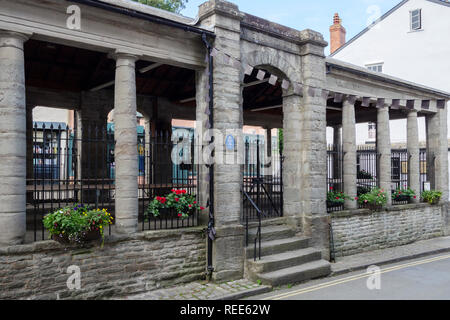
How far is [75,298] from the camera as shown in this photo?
5766mm

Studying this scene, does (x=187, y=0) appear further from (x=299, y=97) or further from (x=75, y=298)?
(x=75, y=298)

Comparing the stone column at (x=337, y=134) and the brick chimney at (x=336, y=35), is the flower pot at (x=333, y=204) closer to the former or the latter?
the stone column at (x=337, y=134)

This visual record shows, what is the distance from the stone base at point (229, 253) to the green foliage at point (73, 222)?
2171 millimetres

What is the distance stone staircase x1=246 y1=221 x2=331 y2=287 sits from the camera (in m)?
6.97

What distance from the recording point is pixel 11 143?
5359 millimetres

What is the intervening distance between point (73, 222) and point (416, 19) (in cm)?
2042

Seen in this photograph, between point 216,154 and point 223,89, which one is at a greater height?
point 223,89

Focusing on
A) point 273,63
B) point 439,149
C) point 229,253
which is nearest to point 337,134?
point 439,149

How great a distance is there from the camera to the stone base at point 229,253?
7.02m

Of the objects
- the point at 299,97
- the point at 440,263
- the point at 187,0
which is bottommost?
the point at 440,263

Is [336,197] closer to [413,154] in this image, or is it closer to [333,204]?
[333,204]

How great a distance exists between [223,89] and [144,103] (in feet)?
14.7

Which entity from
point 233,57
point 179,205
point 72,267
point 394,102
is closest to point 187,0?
point 394,102

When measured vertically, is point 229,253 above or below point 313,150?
below
